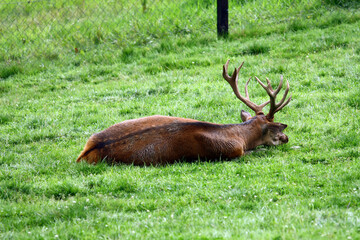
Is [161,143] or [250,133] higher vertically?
[161,143]

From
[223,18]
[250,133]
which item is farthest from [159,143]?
[223,18]

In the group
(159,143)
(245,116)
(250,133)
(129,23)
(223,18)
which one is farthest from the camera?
(129,23)

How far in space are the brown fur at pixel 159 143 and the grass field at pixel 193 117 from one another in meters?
0.14

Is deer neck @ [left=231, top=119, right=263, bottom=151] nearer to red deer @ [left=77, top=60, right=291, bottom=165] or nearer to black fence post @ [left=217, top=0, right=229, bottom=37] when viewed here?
red deer @ [left=77, top=60, right=291, bottom=165]

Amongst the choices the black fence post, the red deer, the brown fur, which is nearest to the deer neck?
the red deer

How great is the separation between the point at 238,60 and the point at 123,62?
2.44 m

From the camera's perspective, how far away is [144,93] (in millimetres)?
9328

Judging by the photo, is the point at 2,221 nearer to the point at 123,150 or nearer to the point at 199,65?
the point at 123,150

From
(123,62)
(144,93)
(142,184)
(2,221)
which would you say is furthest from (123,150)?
(123,62)

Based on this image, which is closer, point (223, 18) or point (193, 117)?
point (193, 117)

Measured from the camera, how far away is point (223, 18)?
11.5 metres

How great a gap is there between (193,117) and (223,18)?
413cm

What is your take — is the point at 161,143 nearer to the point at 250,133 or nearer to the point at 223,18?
the point at 250,133

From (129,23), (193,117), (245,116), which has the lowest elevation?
(193,117)
